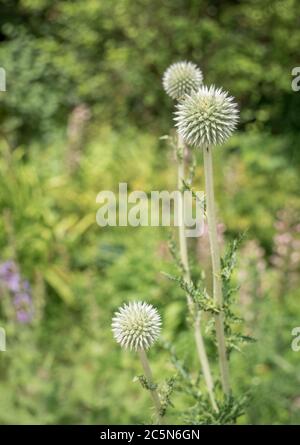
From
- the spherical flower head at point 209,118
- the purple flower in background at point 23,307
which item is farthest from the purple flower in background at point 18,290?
the spherical flower head at point 209,118

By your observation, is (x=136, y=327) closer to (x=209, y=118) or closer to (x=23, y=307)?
(x=209, y=118)

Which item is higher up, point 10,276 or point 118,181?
point 118,181

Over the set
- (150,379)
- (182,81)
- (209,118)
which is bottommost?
(150,379)

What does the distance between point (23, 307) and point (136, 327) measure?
1.57 meters

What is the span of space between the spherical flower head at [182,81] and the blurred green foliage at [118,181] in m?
0.73

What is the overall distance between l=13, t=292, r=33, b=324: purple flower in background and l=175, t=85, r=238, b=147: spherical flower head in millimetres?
1686

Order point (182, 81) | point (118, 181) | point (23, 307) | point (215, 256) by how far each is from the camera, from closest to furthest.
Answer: point (215, 256), point (182, 81), point (23, 307), point (118, 181)

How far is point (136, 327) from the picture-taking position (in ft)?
4.18

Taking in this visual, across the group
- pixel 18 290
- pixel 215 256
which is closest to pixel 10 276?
pixel 18 290

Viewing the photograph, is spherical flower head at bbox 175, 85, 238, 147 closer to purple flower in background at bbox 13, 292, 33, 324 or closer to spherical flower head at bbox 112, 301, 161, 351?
spherical flower head at bbox 112, 301, 161, 351

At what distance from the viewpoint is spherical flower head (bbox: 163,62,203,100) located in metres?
1.61

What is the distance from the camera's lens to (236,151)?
506cm

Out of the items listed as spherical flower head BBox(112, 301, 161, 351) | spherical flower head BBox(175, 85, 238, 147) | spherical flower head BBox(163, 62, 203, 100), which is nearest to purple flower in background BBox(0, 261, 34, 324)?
spherical flower head BBox(163, 62, 203, 100)

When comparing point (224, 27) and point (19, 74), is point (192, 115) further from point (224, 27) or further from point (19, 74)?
point (19, 74)
